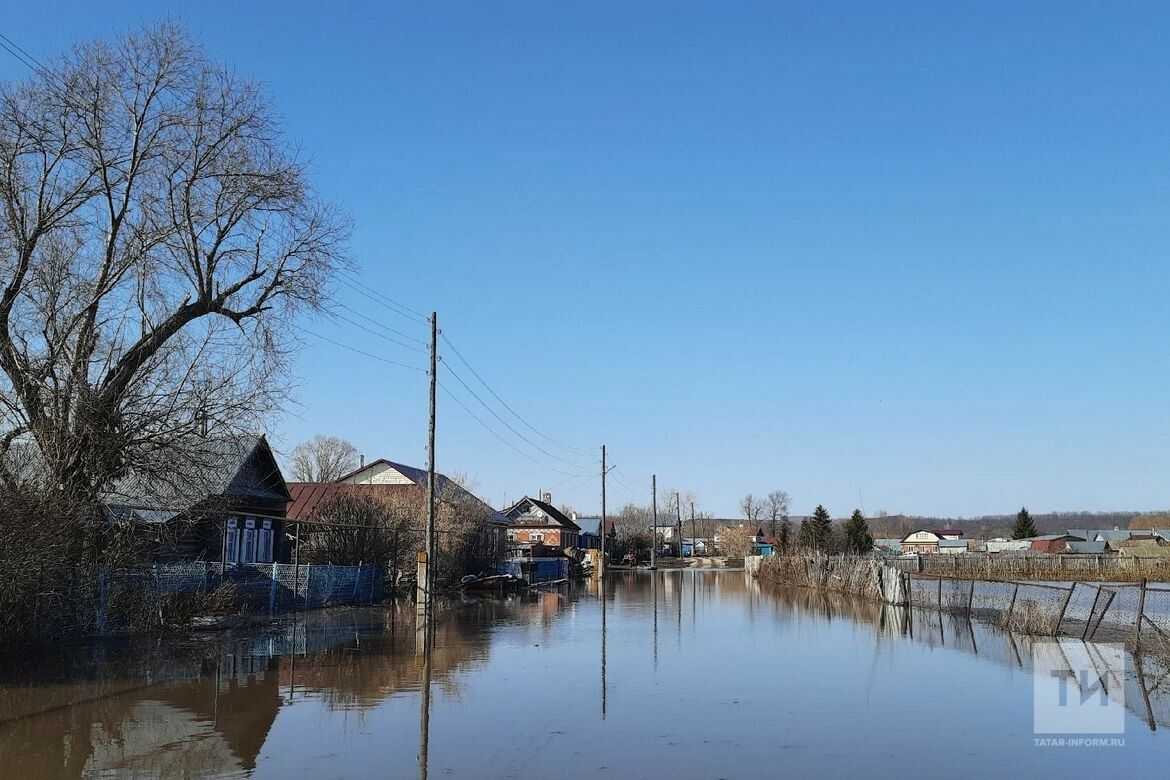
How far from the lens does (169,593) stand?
22422 mm

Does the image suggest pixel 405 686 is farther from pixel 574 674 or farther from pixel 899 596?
pixel 899 596

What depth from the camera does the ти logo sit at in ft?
40.9

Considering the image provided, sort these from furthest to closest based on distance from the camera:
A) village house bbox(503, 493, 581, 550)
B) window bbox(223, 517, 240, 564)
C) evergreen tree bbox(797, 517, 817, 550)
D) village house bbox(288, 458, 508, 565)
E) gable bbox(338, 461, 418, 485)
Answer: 1. village house bbox(503, 493, 581, 550)
2. evergreen tree bbox(797, 517, 817, 550)
3. gable bbox(338, 461, 418, 485)
4. village house bbox(288, 458, 508, 565)
5. window bbox(223, 517, 240, 564)

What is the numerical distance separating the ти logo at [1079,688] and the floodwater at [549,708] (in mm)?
203

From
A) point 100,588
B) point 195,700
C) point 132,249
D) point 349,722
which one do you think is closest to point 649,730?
point 349,722

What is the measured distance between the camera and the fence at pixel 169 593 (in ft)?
59.6

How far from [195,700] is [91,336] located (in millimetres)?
9850

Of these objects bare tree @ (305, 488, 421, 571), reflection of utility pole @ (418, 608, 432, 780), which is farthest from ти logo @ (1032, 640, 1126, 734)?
bare tree @ (305, 488, 421, 571)

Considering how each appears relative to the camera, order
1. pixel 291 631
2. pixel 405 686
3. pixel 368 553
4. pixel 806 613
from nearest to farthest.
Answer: pixel 405 686 < pixel 291 631 < pixel 806 613 < pixel 368 553

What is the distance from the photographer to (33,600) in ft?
56.2

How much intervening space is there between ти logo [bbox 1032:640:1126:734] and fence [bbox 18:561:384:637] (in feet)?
53.7

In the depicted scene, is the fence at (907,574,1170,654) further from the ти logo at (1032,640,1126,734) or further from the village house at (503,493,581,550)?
the village house at (503,493,581,550)

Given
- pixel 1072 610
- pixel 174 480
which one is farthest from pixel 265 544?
pixel 1072 610

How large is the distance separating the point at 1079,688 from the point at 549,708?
336 inches
